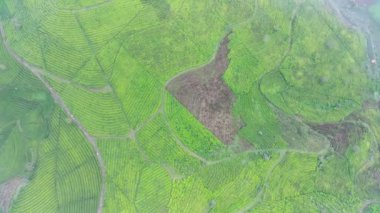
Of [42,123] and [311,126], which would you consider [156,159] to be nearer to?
[42,123]

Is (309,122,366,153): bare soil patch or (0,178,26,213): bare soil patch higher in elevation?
(309,122,366,153): bare soil patch

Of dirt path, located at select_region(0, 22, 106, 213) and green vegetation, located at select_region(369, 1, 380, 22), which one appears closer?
dirt path, located at select_region(0, 22, 106, 213)

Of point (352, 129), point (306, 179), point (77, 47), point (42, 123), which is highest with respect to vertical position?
point (77, 47)

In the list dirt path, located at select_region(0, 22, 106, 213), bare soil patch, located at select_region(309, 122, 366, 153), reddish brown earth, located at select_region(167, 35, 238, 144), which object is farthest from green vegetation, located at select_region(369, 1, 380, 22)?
dirt path, located at select_region(0, 22, 106, 213)

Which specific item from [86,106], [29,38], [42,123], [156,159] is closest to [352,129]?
[156,159]

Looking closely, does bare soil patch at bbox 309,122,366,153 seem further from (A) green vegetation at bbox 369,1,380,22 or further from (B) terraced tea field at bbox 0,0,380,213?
(A) green vegetation at bbox 369,1,380,22

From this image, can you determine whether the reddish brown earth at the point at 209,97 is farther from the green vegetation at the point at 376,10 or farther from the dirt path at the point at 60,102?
the green vegetation at the point at 376,10
